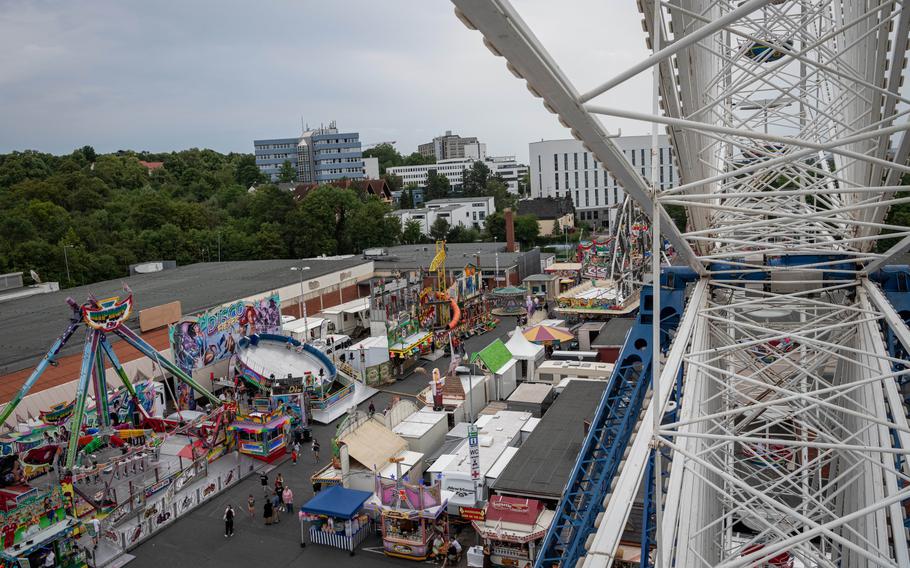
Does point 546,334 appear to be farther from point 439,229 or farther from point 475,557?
Result: point 439,229

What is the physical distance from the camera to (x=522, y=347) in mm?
20766

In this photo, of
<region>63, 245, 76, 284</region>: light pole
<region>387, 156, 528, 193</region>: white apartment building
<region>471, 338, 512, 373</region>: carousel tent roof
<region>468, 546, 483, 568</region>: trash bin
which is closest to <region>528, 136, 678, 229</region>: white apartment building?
<region>387, 156, 528, 193</region>: white apartment building

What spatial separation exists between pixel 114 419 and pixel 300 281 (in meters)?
12.2

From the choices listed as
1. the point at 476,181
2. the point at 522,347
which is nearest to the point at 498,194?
the point at 476,181

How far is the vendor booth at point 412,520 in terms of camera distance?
37.6ft

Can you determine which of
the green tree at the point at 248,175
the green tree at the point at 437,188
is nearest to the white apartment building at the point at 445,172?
the green tree at the point at 437,188

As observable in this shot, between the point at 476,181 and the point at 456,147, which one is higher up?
the point at 456,147

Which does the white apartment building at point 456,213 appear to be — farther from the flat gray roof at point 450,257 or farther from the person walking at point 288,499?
the person walking at point 288,499

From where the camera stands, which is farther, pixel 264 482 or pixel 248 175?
pixel 248 175

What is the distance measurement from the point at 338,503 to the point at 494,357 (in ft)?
25.4

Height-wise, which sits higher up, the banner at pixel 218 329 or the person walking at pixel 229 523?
the banner at pixel 218 329

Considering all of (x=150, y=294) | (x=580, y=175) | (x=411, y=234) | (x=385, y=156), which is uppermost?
(x=385, y=156)

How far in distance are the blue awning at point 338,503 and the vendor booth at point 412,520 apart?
0.42 m

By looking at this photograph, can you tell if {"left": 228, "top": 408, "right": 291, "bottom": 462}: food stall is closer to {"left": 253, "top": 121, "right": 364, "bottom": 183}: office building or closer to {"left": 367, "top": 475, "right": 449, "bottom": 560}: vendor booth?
{"left": 367, "top": 475, "right": 449, "bottom": 560}: vendor booth
